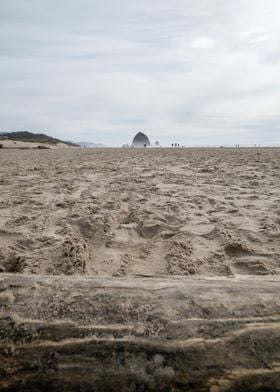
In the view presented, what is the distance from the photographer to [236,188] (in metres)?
5.43

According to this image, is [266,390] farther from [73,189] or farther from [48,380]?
[73,189]

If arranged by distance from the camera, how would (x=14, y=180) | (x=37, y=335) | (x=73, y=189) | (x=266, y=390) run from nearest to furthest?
1. (x=266, y=390)
2. (x=37, y=335)
3. (x=73, y=189)
4. (x=14, y=180)

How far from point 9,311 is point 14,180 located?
5071 mm

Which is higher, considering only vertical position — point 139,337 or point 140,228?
point 139,337

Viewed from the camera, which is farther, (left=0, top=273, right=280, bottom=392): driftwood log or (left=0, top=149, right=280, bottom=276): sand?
(left=0, top=149, right=280, bottom=276): sand

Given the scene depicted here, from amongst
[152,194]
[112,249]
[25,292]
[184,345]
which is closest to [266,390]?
[184,345]

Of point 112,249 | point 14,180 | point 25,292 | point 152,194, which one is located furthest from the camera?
point 14,180

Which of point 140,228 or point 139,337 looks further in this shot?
point 140,228

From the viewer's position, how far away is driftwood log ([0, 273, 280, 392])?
119cm

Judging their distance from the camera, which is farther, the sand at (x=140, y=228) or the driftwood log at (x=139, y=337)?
the sand at (x=140, y=228)

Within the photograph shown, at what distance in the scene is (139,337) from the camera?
1276 mm

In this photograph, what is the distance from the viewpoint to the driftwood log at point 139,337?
1187 millimetres

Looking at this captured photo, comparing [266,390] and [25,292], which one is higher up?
[25,292]

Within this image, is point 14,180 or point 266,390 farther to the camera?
point 14,180
